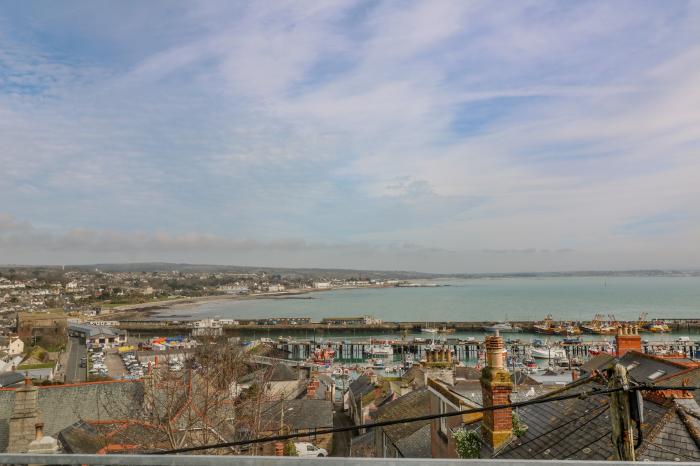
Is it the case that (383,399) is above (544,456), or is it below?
below

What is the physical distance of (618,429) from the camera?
4422mm

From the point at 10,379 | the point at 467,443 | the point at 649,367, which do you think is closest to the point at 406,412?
the point at 649,367

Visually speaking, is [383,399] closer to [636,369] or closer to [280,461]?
[636,369]

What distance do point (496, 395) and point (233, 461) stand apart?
634cm

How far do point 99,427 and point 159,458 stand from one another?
11752mm

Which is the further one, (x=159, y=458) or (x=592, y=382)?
(x=592, y=382)

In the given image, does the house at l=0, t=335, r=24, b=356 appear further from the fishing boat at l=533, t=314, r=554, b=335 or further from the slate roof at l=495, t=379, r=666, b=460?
the fishing boat at l=533, t=314, r=554, b=335

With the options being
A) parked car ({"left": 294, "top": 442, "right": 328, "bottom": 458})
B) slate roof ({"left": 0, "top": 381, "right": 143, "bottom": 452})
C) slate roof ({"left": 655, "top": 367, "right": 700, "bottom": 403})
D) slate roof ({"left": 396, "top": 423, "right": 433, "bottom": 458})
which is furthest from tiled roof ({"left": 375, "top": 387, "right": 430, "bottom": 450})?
slate roof ({"left": 0, "top": 381, "right": 143, "bottom": 452})

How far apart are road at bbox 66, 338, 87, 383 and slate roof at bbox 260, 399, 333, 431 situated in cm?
2368

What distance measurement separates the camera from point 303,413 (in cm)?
2194

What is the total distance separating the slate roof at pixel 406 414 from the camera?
13.6 meters

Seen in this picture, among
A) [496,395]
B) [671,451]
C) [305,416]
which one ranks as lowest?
[305,416]

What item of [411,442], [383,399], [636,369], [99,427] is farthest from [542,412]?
[383,399]

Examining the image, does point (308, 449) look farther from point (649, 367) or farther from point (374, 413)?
point (649, 367)
